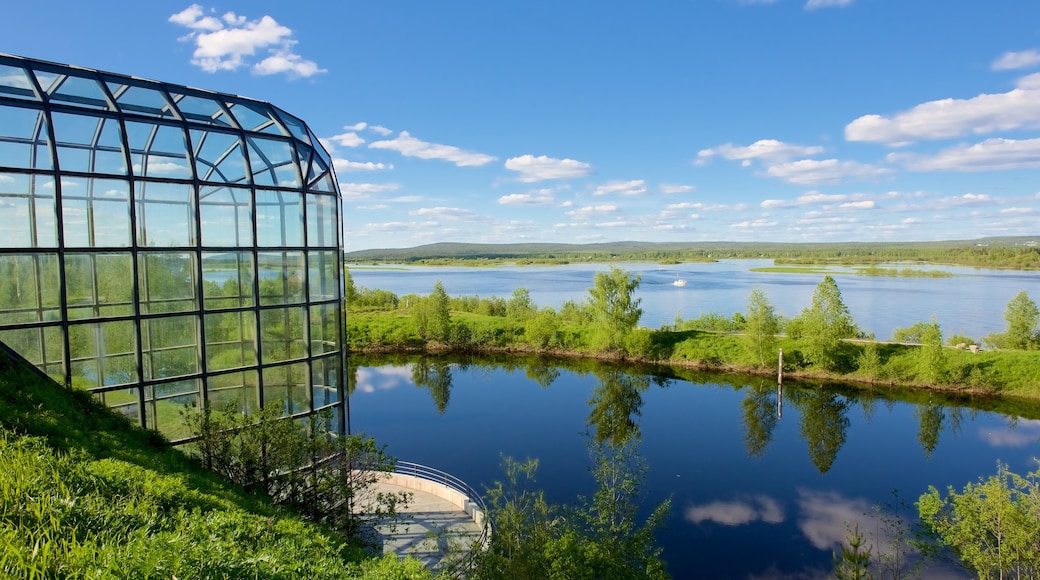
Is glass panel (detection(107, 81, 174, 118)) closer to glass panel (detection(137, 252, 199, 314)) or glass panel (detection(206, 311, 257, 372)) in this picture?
glass panel (detection(137, 252, 199, 314))

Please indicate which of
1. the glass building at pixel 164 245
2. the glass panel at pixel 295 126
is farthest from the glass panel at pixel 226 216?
the glass panel at pixel 295 126

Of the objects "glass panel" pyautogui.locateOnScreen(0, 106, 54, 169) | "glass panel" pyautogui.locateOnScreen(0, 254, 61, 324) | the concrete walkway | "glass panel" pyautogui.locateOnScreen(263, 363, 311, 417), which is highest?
"glass panel" pyautogui.locateOnScreen(0, 106, 54, 169)

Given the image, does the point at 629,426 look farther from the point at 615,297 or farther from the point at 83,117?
the point at 83,117

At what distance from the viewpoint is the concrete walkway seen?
44.9ft

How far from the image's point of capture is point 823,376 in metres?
38.9

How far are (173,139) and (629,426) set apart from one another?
23.8 metres

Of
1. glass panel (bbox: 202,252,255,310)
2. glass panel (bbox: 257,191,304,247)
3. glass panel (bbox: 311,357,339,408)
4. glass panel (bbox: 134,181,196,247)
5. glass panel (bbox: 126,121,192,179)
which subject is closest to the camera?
glass panel (bbox: 126,121,192,179)

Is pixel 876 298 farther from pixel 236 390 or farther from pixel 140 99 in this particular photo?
pixel 140 99

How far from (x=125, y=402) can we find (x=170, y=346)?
1.27 meters

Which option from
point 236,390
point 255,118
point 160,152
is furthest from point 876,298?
point 160,152

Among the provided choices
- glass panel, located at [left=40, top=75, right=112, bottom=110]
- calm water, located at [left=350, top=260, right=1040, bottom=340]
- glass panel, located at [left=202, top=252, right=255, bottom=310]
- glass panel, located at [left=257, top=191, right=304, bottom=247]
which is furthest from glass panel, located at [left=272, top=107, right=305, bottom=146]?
calm water, located at [left=350, top=260, right=1040, bottom=340]

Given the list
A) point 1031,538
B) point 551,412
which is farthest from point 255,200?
point 551,412

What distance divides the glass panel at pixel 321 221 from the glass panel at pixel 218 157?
1.54m

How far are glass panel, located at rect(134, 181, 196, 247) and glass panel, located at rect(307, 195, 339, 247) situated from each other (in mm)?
2396
